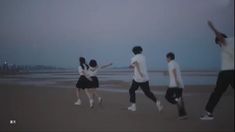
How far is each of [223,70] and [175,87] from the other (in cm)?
37

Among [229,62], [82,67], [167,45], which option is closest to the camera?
[229,62]

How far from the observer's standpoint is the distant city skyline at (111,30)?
2523 mm

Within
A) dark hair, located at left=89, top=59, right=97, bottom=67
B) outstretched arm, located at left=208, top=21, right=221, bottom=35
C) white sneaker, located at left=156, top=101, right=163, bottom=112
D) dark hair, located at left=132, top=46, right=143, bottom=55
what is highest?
outstretched arm, located at left=208, top=21, right=221, bottom=35

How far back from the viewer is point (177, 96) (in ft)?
8.43

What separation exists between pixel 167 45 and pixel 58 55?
91cm

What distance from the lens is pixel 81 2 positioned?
9.24ft

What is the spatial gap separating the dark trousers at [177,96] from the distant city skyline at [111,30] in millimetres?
184

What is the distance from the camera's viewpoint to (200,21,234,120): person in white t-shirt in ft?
7.97

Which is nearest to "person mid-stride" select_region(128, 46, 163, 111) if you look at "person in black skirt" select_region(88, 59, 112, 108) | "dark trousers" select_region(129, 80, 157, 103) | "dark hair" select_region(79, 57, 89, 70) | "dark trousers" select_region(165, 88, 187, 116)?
"dark trousers" select_region(129, 80, 157, 103)

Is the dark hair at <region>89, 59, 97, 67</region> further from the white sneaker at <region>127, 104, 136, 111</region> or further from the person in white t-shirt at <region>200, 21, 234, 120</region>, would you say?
the person in white t-shirt at <region>200, 21, 234, 120</region>

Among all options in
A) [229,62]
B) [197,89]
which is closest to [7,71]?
[197,89]

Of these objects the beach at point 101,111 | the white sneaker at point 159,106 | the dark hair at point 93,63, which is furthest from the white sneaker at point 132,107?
the dark hair at point 93,63

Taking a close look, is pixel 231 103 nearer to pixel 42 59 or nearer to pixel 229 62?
pixel 229 62

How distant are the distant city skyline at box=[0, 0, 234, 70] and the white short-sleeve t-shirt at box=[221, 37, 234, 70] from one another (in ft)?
0.16
